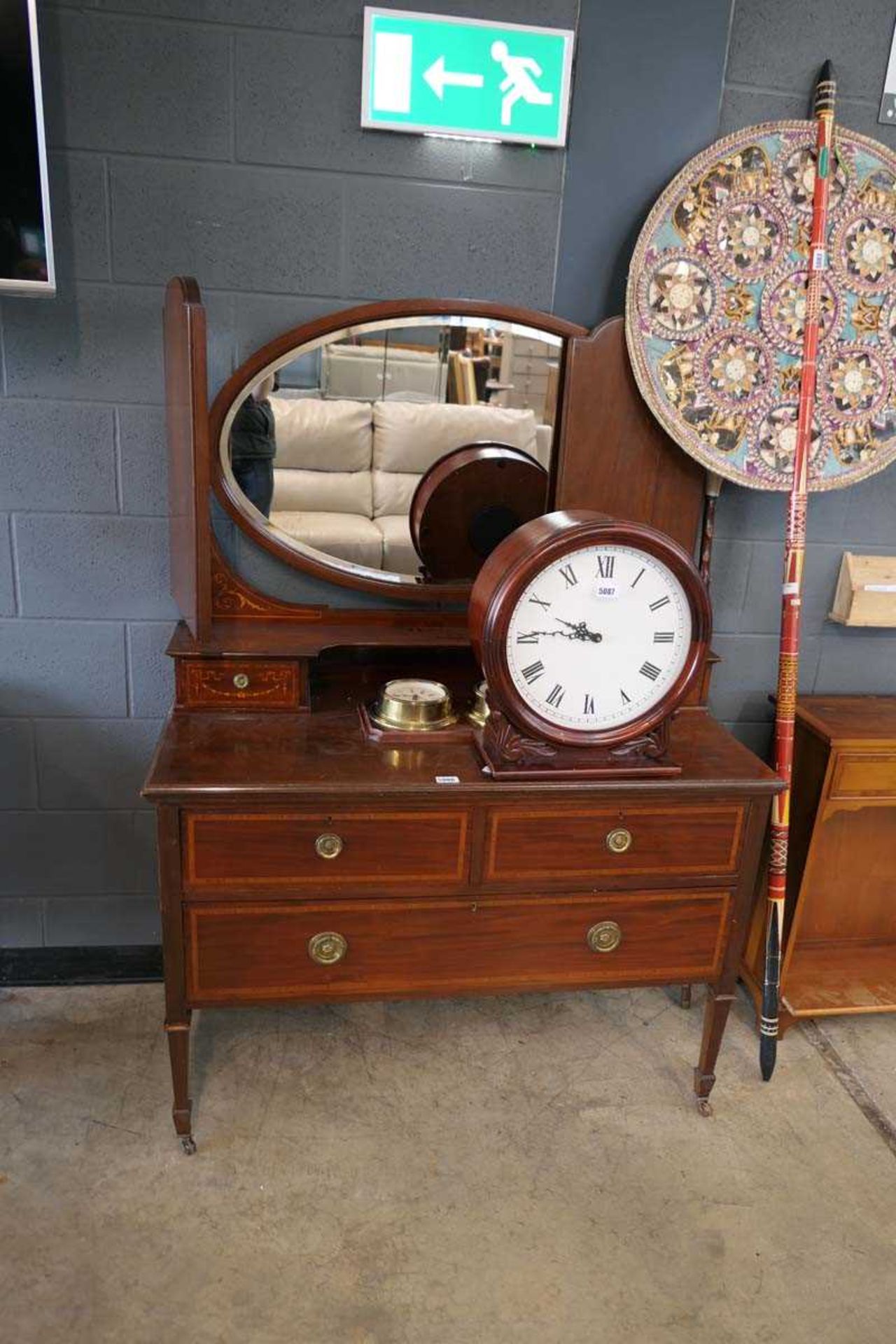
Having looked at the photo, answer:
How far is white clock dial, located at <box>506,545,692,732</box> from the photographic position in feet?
5.37

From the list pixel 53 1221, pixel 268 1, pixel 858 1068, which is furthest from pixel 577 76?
pixel 53 1221

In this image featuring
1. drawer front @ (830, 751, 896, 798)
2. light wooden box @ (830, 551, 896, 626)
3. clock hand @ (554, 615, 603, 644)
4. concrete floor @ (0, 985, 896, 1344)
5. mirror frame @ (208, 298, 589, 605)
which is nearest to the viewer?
concrete floor @ (0, 985, 896, 1344)

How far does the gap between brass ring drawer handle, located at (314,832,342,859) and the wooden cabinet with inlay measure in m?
1.14

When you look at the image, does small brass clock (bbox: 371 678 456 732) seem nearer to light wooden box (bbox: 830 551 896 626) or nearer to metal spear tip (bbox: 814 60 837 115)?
light wooden box (bbox: 830 551 896 626)

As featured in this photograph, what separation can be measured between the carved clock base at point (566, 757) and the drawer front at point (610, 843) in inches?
2.8

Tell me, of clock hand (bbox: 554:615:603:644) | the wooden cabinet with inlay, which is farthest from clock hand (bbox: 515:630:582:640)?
the wooden cabinet with inlay

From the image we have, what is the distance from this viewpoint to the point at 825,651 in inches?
92.7

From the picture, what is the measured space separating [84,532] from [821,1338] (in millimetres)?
2065

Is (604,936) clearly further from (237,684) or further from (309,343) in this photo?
(309,343)

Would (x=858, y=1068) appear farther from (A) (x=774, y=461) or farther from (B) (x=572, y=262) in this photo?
(B) (x=572, y=262)

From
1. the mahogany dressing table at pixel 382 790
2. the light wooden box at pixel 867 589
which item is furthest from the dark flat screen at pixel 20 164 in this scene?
the light wooden box at pixel 867 589

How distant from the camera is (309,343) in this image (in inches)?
74.7

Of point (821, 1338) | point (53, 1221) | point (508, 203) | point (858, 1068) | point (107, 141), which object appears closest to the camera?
point (821, 1338)

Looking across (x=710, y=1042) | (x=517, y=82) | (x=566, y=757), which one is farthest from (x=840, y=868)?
(x=517, y=82)
